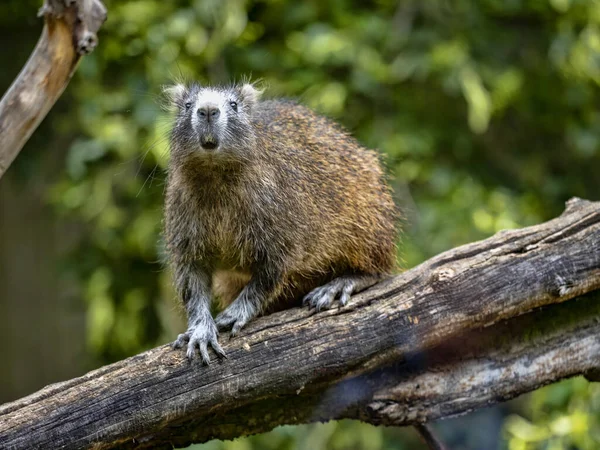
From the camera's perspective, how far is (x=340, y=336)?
13.7 feet

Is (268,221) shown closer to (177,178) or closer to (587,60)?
(177,178)

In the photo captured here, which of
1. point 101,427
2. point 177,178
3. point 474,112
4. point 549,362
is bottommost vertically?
point 549,362

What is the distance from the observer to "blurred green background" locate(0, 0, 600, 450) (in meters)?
6.22

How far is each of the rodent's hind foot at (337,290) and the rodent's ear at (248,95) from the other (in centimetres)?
120

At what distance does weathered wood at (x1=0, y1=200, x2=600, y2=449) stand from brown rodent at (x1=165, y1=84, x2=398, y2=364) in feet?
0.76

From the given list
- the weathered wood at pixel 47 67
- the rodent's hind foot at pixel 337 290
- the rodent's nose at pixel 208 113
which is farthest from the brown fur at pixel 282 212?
the weathered wood at pixel 47 67

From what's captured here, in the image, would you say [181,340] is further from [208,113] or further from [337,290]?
[208,113]

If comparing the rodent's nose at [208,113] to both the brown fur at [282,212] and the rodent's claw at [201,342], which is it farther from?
the rodent's claw at [201,342]

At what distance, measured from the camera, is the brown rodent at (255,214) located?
4.42 metres

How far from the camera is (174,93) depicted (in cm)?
493

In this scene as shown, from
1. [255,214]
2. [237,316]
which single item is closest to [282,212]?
[255,214]

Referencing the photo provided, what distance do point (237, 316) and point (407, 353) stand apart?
0.96 m

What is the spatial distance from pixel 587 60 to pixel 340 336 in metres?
4.07

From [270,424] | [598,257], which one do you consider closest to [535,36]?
[598,257]
